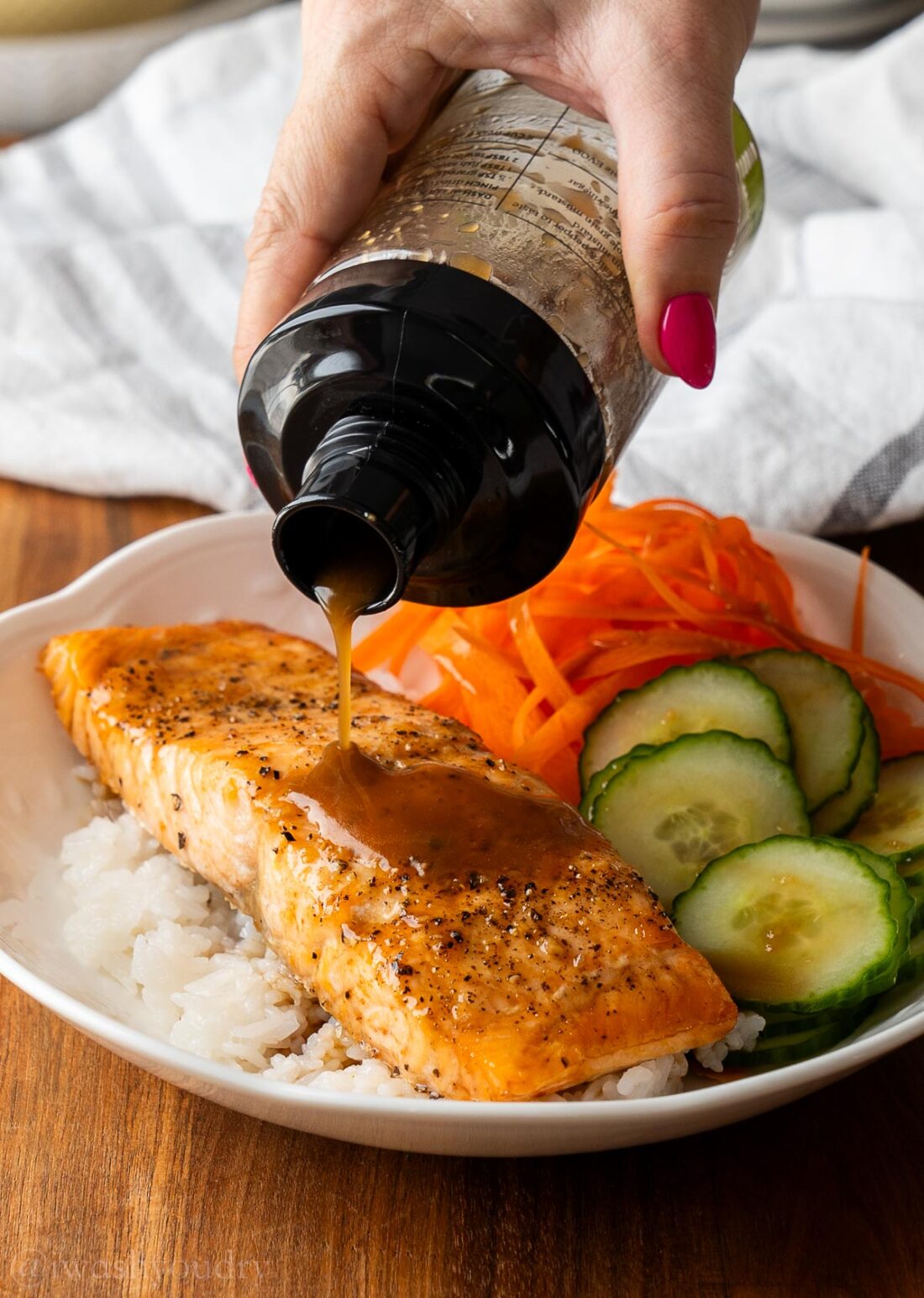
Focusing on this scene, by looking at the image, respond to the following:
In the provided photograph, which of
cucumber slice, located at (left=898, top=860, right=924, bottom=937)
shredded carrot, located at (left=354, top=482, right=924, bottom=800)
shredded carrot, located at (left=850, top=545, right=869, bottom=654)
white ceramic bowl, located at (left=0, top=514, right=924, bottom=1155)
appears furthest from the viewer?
shredded carrot, located at (left=850, top=545, right=869, bottom=654)

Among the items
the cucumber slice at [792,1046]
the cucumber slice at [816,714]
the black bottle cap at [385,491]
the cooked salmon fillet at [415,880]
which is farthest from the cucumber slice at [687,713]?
the black bottle cap at [385,491]

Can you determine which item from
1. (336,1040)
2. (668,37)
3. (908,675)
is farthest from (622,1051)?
(668,37)

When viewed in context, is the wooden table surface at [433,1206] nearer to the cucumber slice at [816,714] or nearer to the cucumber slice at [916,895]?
the cucumber slice at [916,895]

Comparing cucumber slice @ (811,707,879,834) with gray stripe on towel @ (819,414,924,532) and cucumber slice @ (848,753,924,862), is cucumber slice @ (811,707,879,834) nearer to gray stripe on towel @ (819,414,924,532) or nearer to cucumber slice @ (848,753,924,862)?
cucumber slice @ (848,753,924,862)

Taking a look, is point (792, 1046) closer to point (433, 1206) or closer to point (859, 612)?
point (433, 1206)

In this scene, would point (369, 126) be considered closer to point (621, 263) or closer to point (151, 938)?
point (621, 263)

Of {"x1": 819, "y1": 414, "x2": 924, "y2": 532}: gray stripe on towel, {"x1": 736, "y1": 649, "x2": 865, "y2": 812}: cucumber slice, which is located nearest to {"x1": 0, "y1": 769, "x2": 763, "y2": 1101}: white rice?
{"x1": 736, "y1": 649, "x2": 865, "y2": 812}: cucumber slice
